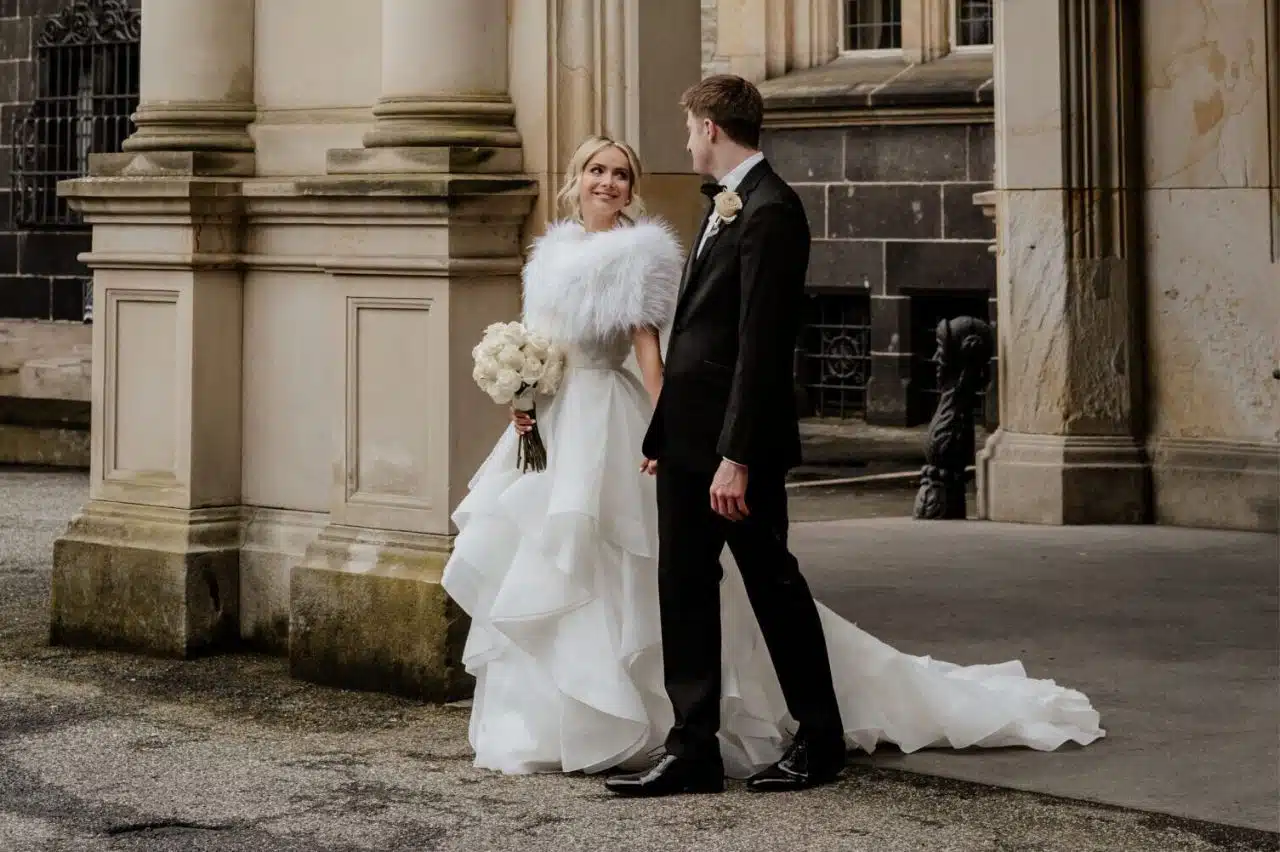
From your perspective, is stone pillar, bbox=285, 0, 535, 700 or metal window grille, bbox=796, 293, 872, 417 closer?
stone pillar, bbox=285, 0, 535, 700

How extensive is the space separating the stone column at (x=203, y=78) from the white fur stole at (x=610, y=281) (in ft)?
8.24

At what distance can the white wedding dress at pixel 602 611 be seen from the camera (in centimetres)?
734

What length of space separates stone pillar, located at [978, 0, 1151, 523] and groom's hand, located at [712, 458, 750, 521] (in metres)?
6.75

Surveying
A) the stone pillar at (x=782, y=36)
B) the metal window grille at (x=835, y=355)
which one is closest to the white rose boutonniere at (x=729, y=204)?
the metal window grille at (x=835, y=355)

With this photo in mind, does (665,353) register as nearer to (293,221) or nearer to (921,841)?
(921,841)

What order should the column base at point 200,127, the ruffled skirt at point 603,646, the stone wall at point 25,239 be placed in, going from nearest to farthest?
1. the ruffled skirt at point 603,646
2. the column base at point 200,127
3. the stone wall at point 25,239

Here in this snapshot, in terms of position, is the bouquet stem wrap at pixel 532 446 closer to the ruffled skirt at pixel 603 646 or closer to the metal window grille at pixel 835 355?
the ruffled skirt at pixel 603 646

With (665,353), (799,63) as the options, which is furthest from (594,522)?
(799,63)

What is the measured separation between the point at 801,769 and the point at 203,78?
410 centimetres

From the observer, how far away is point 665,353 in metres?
7.53

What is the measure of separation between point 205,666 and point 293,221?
1726mm

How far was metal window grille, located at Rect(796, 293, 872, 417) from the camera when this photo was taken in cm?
2208

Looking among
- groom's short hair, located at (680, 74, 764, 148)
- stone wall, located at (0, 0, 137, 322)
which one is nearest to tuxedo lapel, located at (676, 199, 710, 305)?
groom's short hair, located at (680, 74, 764, 148)

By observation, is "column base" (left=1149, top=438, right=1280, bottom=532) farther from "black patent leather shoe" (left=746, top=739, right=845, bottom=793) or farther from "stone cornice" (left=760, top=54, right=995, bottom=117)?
"stone cornice" (left=760, top=54, right=995, bottom=117)
